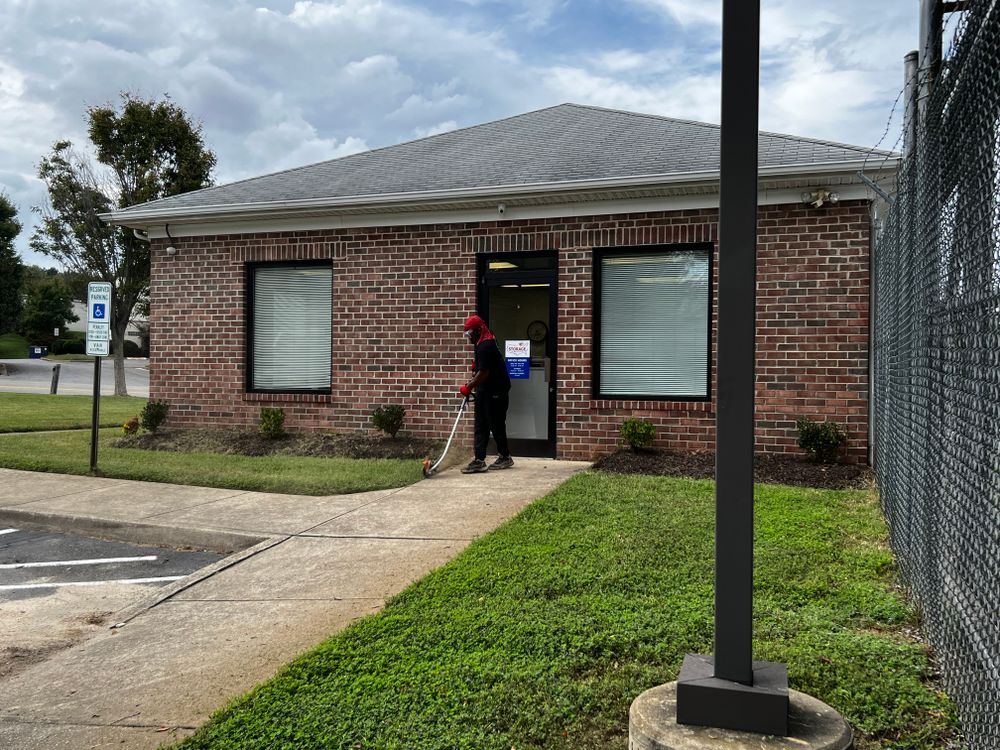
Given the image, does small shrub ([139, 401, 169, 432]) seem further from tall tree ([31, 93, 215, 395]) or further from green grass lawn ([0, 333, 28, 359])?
green grass lawn ([0, 333, 28, 359])

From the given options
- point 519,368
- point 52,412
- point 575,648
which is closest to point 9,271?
point 52,412

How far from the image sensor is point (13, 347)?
57.8 metres

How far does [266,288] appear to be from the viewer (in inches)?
470

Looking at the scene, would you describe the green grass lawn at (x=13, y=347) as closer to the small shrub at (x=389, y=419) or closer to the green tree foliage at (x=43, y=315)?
the green tree foliage at (x=43, y=315)

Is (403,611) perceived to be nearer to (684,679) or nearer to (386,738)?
(386,738)

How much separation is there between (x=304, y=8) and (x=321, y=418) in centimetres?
522

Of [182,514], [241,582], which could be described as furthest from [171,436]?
[241,582]

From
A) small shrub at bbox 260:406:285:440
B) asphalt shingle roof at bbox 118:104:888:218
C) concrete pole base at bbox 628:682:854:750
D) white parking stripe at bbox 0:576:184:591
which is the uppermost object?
asphalt shingle roof at bbox 118:104:888:218

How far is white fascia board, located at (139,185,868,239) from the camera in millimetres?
9273

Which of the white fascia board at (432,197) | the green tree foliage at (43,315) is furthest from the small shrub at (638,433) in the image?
the green tree foliage at (43,315)

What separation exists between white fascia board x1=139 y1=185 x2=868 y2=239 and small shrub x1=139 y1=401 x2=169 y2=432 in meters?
2.51

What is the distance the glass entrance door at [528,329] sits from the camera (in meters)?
10.6

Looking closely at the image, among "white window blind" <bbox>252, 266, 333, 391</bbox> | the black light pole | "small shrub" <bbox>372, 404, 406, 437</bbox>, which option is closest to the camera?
the black light pole

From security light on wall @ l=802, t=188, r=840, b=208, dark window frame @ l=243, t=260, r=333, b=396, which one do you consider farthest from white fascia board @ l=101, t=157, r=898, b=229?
dark window frame @ l=243, t=260, r=333, b=396
